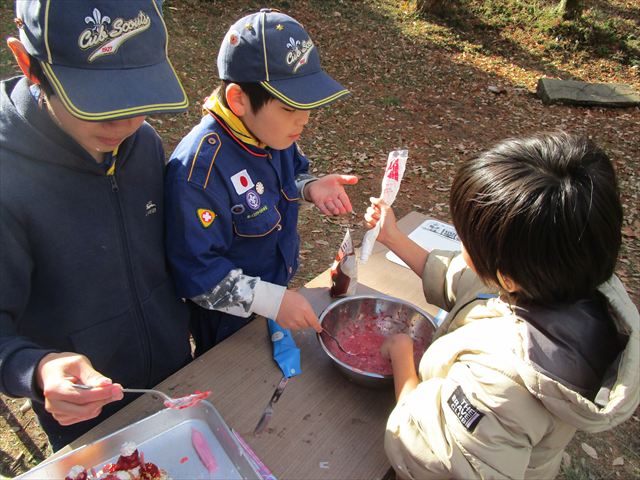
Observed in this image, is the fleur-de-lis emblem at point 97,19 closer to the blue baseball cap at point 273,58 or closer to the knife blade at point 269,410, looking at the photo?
the blue baseball cap at point 273,58

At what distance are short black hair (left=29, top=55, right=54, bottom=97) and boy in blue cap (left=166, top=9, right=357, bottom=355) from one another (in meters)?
0.46

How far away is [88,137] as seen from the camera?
1338 mm

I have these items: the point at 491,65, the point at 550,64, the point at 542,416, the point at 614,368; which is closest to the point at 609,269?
the point at 614,368

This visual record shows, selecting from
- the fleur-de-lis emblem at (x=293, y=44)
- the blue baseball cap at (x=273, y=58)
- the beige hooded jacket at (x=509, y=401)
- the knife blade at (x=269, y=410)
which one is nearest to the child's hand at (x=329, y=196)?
the blue baseball cap at (x=273, y=58)

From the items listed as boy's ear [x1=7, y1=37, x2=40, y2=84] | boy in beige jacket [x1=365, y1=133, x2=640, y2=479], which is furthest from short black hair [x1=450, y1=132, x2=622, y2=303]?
boy's ear [x1=7, y1=37, x2=40, y2=84]

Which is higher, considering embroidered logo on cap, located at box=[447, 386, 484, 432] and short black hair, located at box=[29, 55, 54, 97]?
short black hair, located at box=[29, 55, 54, 97]

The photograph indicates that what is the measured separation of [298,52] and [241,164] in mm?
428

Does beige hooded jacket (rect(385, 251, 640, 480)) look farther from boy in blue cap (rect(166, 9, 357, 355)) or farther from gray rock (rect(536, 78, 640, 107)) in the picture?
gray rock (rect(536, 78, 640, 107))

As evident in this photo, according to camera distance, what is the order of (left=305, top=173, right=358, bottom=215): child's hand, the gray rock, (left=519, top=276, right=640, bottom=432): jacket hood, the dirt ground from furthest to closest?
1. the gray rock
2. the dirt ground
3. (left=305, top=173, right=358, bottom=215): child's hand
4. (left=519, top=276, right=640, bottom=432): jacket hood

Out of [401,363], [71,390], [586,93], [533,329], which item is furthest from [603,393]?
[586,93]

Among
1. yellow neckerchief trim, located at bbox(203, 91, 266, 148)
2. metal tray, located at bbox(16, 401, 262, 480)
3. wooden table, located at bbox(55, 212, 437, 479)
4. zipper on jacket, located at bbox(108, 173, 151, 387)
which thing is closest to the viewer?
metal tray, located at bbox(16, 401, 262, 480)

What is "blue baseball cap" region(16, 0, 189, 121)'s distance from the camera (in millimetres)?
1129

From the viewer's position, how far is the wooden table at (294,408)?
137 centimetres

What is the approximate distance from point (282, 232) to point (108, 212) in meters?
0.71
